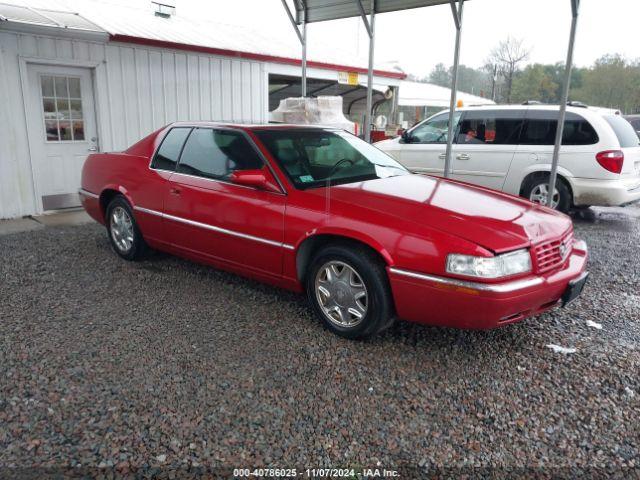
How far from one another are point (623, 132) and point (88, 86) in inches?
319

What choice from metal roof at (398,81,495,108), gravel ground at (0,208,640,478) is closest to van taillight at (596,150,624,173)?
gravel ground at (0,208,640,478)

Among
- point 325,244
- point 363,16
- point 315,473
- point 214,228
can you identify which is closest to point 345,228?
point 325,244

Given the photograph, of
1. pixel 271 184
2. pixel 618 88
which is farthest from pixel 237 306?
pixel 618 88

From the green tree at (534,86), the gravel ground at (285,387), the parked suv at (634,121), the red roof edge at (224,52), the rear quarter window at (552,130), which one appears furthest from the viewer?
the green tree at (534,86)

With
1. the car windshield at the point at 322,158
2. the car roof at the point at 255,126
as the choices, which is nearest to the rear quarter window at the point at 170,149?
the car roof at the point at 255,126

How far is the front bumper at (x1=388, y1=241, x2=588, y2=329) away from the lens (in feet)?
9.91

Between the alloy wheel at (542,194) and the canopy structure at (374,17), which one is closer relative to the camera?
the canopy structure at (374,17)

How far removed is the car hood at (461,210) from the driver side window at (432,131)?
482 cm

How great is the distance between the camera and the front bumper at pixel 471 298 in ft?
9.91

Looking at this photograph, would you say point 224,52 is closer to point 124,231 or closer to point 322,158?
point 124,231

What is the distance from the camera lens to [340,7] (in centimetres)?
793

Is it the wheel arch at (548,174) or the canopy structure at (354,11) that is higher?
the canopy structure at (354,11)

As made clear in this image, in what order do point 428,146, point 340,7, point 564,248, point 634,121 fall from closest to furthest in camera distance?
point 564,248 → point 340,7 → point 428,146 → point 634,121

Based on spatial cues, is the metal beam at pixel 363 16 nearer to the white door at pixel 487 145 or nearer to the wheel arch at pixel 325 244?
the white door at pixel 487 145
